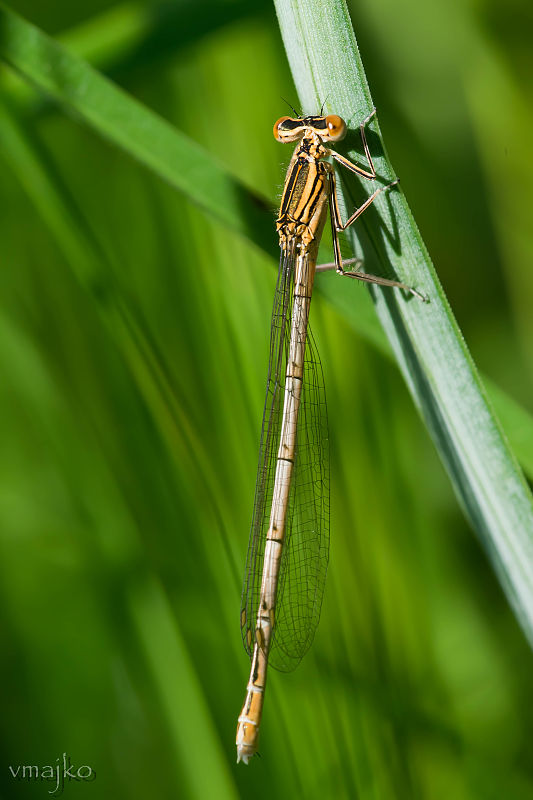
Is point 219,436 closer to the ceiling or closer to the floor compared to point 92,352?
closer to the floor

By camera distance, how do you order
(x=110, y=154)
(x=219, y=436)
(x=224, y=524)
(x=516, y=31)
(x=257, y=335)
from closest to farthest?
(x=224, y=524)
(x=257, y=335)
(x=219, y=436)
(x=516, y=31)
(x=110, y=154)

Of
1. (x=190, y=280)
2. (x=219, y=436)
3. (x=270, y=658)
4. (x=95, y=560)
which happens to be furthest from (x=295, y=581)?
(x=190, y=280)

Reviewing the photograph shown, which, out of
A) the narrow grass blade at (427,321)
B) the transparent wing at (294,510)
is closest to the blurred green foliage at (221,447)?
the transparent wing at (294,510)

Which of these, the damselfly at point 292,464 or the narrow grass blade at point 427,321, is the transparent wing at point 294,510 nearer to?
the damselfly at point 292,464

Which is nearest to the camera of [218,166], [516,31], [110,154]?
[218,166]

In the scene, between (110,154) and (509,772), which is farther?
(110,154)

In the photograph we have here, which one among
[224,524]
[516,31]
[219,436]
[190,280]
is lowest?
[224,524]

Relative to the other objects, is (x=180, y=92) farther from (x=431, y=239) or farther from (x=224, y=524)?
(x=224, y=524)
